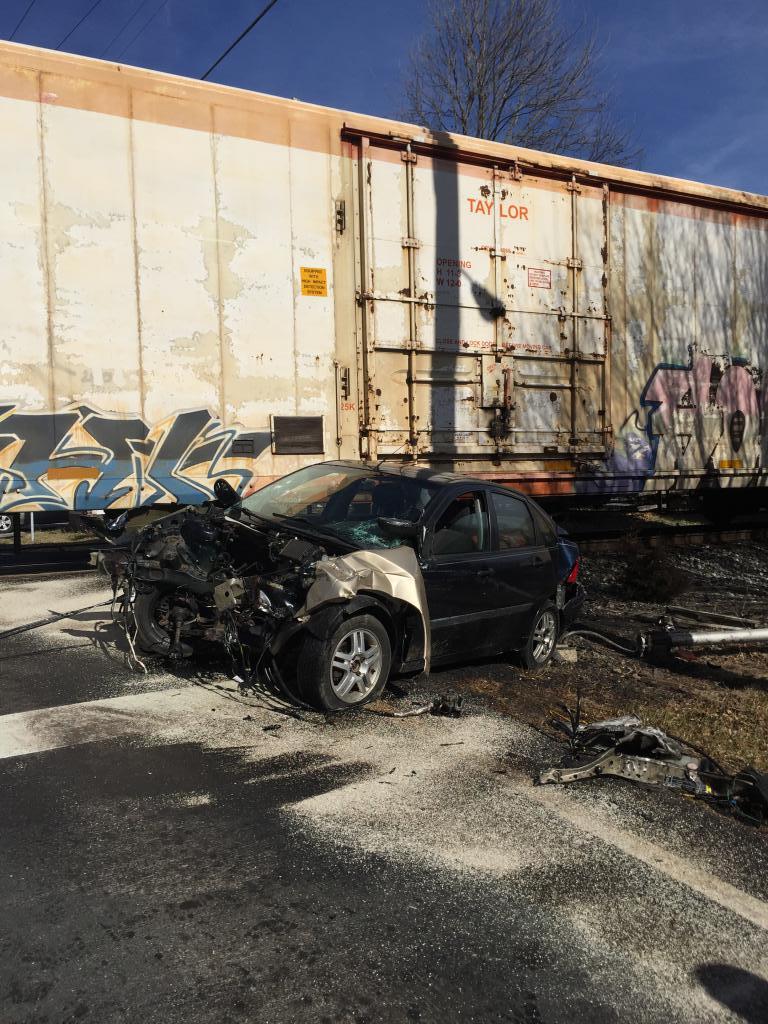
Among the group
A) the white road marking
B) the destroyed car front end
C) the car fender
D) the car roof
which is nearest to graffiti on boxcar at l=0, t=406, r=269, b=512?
the destroyed car front end

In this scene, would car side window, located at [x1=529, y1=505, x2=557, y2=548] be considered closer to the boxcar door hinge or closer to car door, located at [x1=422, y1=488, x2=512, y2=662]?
car door, located at [x1=422, y1=488, x2=512, y2=662]

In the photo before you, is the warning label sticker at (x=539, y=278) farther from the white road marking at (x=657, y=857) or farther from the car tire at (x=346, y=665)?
the white road marking at (x=657, y=857)

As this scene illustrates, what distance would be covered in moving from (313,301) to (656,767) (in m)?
5.96

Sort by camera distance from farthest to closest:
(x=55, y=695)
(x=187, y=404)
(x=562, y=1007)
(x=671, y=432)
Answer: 1. (x=671, y=432)
2. (x=187, y=404)
3. (x=55, y=695)
4. (x=562, y=1007)

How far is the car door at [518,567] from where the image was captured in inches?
237

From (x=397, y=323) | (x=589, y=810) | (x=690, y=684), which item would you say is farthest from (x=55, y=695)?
(x=397, y=323)

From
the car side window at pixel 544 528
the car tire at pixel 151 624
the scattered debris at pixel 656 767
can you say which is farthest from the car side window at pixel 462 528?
the car tire at pixel 151 624

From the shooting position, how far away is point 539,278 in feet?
32.3

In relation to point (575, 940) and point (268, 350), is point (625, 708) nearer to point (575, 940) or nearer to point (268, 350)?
point (575, 940)

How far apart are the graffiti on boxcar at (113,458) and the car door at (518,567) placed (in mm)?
3101

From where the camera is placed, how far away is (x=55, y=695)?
5.31 metres

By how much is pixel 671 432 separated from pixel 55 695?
8554mm

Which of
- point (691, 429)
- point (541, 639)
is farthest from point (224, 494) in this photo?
point (691, 429)

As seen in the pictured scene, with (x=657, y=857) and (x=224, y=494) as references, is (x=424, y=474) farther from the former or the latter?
(x=657, y=857)
